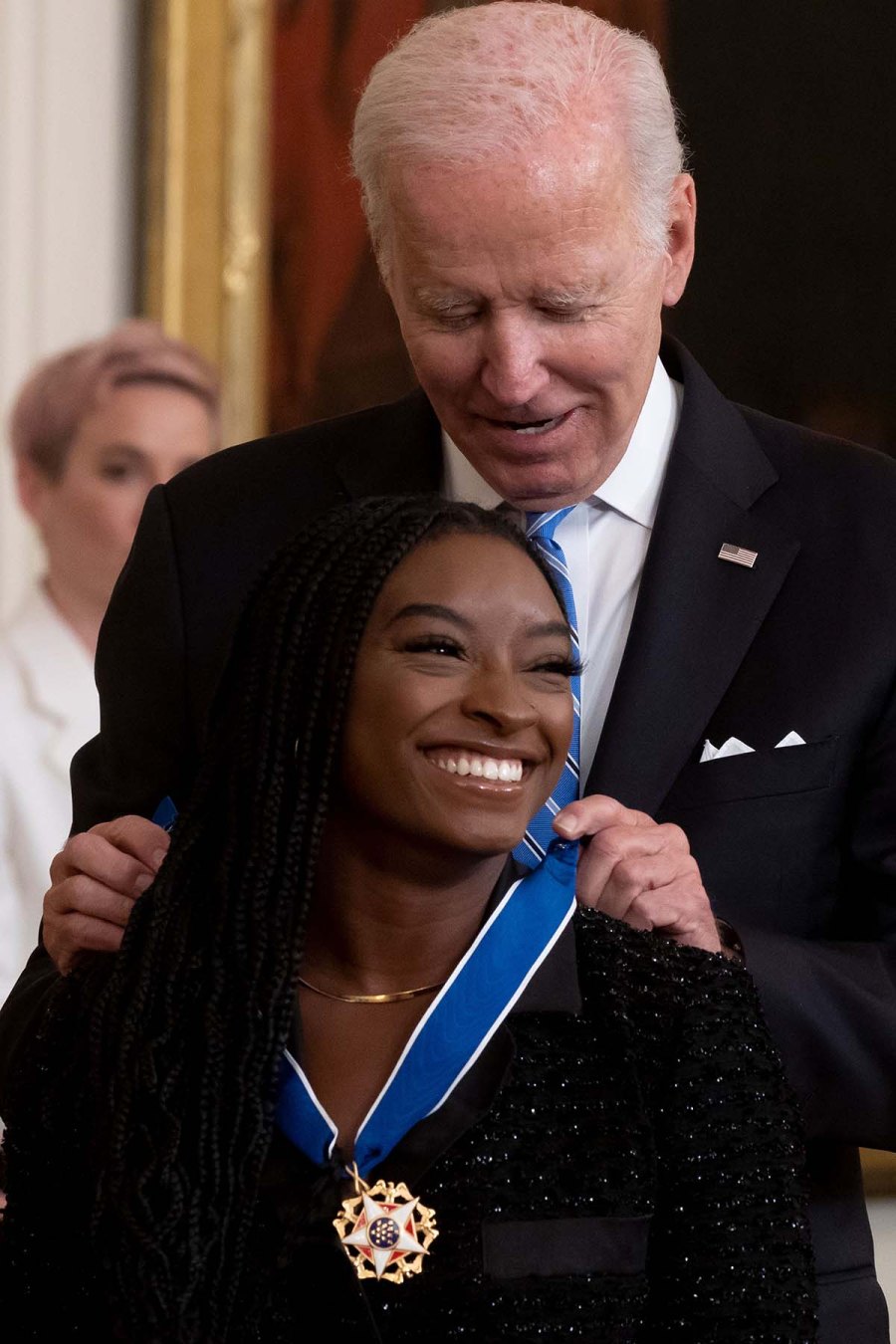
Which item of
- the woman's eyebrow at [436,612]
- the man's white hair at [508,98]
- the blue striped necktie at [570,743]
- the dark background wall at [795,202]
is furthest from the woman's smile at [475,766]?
the dark background wall at [795,202]

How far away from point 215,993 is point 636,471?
85 cm

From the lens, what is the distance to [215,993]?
1.67m

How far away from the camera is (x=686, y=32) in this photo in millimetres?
3812

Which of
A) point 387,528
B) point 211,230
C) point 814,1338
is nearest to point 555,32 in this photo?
point 387,528

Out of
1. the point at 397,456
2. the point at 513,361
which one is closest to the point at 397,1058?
the point at 513,361

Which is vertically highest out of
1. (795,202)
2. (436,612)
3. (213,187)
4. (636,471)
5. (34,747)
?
(795,202)

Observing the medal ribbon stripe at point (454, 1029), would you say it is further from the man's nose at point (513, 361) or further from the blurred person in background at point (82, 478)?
the blurred person in background at point (82, 478)

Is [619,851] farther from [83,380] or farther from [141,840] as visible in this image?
[83,380]

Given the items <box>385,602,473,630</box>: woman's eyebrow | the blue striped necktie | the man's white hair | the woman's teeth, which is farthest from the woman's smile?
the man's white hair

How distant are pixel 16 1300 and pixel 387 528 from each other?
71 centimetres

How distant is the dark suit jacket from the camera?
2.01 m

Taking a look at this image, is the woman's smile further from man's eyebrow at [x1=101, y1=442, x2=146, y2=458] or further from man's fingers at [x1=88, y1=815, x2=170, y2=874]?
man's eyebrow at [x1=101, y1=442, x2=146, y2=458]

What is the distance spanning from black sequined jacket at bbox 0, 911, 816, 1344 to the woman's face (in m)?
0.17

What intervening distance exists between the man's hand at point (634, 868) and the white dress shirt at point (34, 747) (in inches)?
85.5
